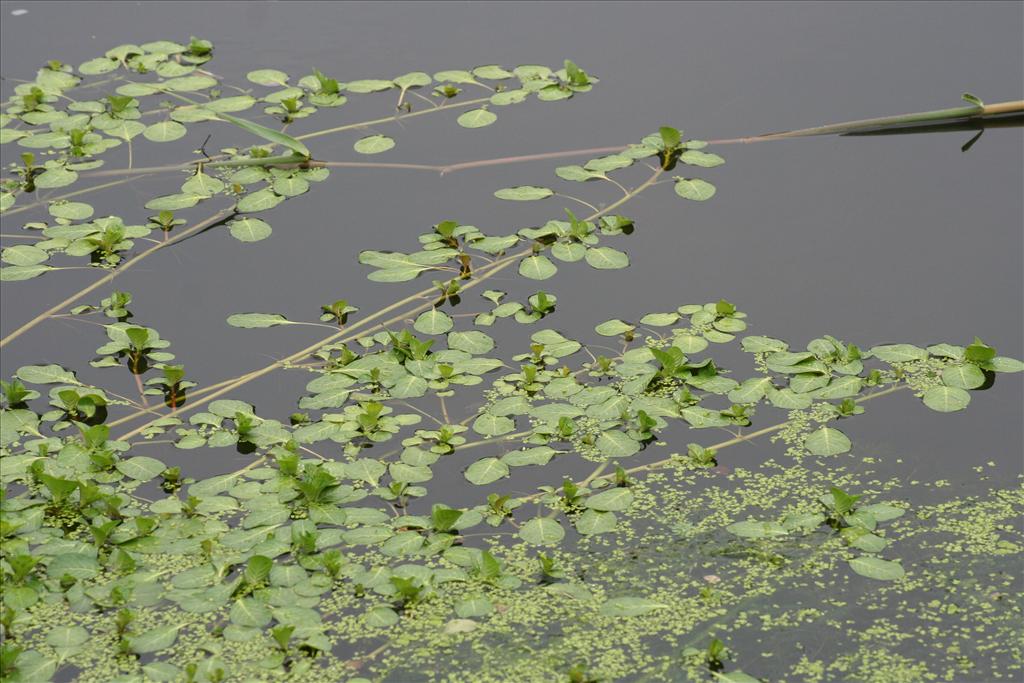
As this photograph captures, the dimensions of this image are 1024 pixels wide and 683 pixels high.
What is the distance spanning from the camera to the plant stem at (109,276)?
12.8 ft

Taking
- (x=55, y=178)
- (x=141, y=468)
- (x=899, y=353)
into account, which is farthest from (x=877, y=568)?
(x=55, y=178)

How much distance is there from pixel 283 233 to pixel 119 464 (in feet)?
4.13

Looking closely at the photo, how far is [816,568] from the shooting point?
2.93 m

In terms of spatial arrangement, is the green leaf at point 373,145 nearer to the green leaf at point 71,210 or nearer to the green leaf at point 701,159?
the green leaf at point 71,210

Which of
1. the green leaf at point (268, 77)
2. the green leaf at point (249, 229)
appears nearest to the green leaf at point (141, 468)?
the green leaf at point (249, 229)

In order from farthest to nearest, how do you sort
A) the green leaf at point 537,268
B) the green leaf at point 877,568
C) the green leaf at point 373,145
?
the green leaf at point 373,145 < the green leaf at point 537,268 < the green leaf at point 877,568

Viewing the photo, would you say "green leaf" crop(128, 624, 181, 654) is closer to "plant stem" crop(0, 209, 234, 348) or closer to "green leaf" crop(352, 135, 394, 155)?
"plant stem" crop(0, 209, 234, 348)

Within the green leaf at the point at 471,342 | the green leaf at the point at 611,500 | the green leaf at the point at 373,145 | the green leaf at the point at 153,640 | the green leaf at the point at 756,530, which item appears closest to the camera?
the green leaf at the point at 153,640

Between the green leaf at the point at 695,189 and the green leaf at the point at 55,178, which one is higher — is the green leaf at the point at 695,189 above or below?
above

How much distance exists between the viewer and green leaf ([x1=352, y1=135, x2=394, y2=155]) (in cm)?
475

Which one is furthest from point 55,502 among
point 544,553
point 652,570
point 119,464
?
point 652,570

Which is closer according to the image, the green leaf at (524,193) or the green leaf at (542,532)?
the green leaf at (542,532)

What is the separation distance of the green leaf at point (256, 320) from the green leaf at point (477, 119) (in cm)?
134

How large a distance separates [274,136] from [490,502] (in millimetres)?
1925
